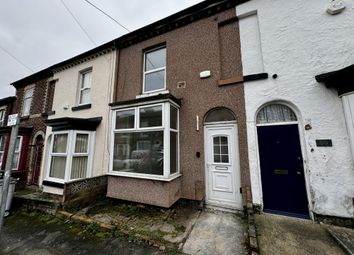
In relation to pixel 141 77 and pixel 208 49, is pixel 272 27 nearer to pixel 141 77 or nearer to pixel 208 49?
pixel 208 49

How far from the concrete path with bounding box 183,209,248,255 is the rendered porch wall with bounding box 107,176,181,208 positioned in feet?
3.23

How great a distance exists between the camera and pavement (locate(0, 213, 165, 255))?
3.05 meters

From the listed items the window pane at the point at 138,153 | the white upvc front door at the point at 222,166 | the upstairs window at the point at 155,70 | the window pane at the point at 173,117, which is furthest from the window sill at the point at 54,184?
the white upvc front door at the point at 222,166

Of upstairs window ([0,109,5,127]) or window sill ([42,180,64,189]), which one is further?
upstairs window ([0,109,5,127])

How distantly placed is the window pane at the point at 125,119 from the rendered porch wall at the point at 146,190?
1727 mm

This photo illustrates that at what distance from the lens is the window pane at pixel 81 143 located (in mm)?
5798

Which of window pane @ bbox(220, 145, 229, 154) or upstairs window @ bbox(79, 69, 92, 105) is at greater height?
upstairs window @ bbox(79, 69, 92, 105)

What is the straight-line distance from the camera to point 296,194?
3.89 meters

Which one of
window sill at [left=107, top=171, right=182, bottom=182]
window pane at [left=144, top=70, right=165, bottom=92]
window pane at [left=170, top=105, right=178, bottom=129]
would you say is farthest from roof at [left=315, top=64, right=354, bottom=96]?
window pane at [left=144, top=70, right=165, bottom=92]

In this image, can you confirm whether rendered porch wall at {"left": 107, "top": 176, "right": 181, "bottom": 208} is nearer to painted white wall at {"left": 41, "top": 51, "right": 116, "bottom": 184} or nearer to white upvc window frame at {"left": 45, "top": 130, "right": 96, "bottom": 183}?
painted white wall at {"left": 41, "top": 51, "right": 116, "bottom": 184}

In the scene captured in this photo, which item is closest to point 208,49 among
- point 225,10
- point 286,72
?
point 225,10

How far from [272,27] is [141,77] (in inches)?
189

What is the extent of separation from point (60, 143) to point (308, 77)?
8.36m

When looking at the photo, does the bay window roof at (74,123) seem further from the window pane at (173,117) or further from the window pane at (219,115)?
the window pane at (219,115)
